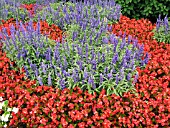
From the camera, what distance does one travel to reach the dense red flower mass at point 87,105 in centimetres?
406

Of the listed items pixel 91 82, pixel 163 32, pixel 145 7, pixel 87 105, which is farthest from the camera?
pixel 145 7

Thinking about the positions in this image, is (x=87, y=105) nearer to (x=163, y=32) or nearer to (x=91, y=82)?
(x=91, y=82)

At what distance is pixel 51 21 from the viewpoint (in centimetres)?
668

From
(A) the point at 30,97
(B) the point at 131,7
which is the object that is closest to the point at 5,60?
(A) the point at 30,97

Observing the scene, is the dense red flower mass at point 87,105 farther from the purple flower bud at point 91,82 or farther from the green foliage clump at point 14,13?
the green foliage clump at point 14,13

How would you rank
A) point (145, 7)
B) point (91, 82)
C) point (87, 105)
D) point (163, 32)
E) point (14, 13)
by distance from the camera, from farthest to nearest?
point (145, 7) → point (14, 13) → point (163, 32) → point (91, 82) → point (87, 105)

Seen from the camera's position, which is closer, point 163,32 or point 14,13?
point 163,32

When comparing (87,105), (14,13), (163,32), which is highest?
(14,13)

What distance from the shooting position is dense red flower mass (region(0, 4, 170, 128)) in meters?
4.06

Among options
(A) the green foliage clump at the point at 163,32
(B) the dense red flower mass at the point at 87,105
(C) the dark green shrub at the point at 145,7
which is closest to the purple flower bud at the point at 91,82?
(B) the dense red flower mass at the point at 87,105

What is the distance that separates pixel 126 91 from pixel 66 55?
1.22 meters

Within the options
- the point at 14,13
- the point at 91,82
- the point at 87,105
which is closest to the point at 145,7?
the point at 14,13

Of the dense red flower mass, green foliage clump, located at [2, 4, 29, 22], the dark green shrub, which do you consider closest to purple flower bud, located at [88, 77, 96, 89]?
the dense red flower mass

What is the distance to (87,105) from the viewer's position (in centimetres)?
412
